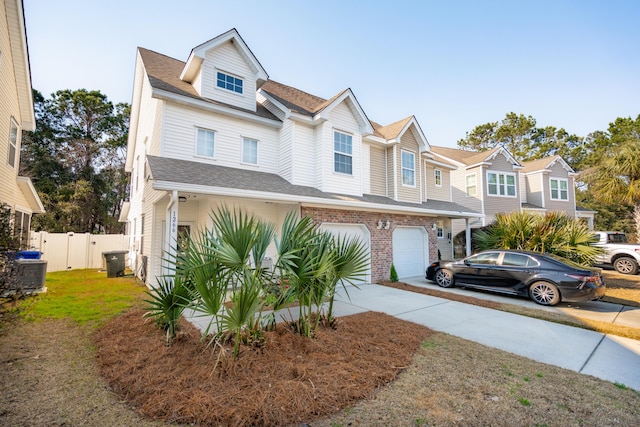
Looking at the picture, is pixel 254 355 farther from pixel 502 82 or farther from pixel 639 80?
pixel 639 80

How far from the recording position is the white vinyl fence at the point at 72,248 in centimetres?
1416

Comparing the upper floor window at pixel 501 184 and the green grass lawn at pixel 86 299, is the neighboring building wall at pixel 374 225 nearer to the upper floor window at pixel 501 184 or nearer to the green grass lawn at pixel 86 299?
the green grass lawn at pixel 86 299

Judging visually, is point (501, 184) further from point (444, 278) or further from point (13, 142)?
point (13, 142)

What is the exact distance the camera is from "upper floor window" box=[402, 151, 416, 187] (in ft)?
45.3

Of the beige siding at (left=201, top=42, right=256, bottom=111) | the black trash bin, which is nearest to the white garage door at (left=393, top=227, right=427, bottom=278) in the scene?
the beige siding at (left=201, top=42, right=256, bottom=111)

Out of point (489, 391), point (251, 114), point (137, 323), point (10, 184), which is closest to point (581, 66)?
point (251, 114)

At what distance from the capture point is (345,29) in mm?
11094

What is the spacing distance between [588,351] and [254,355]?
5.48 meters

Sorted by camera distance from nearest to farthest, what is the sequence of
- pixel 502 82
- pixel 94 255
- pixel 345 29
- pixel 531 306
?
pixel 531 306
pixel 345 29
pixel 502 82
pixel 94 255

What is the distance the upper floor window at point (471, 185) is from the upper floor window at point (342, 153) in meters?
13.0

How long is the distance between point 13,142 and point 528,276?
19.0 meters

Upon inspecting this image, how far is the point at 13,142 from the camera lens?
11453 millimetres

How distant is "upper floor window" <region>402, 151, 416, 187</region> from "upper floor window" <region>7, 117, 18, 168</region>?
1559 centimetres

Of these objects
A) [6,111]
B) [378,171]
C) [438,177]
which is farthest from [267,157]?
[438,177]
